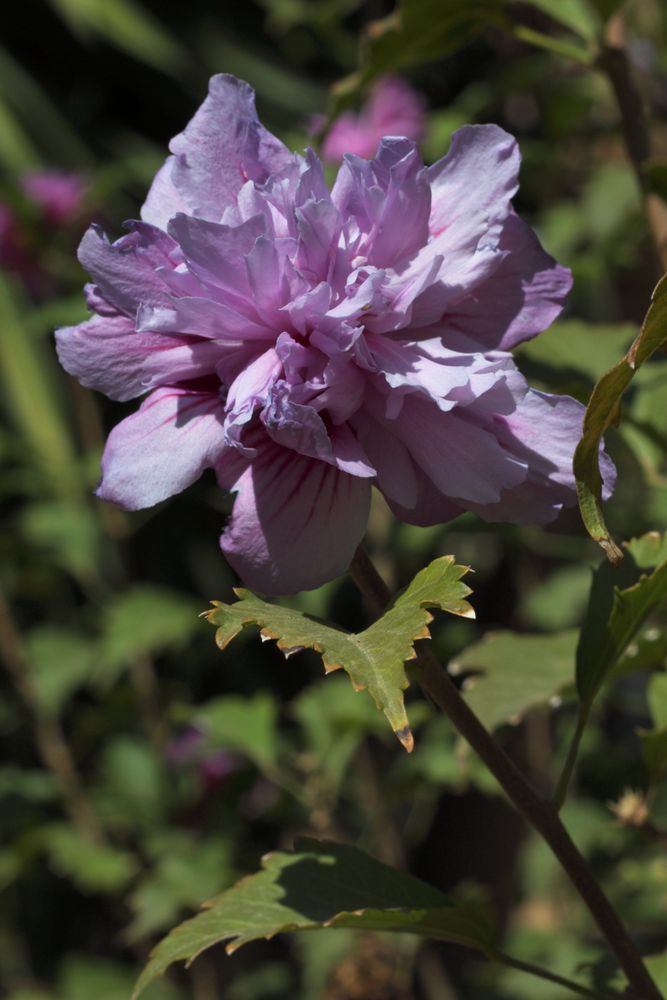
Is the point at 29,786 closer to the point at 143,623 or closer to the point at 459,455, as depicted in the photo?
the point at 143,623

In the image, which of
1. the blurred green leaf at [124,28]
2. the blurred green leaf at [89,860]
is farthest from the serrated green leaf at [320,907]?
the blurred green leaf at [124,28]

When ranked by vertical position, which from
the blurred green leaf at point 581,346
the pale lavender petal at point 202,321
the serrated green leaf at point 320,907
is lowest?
the serrated green leaf at point 320,907

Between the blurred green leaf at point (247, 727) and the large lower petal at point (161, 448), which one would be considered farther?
the blurred green leaf at point (247, 727)

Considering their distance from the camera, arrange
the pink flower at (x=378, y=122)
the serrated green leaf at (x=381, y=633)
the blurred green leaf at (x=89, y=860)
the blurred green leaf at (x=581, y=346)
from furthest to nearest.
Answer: the pink flower at (x=378, y=122) → the blurred green leaf at (x=89, y=860) → the blurred green leaf at (x=581, y=346) → the serrated green leaf at (x=381, y=633)

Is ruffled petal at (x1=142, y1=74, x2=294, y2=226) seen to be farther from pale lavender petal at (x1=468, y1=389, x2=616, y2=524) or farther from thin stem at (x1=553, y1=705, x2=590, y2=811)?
thin stem at (x1=553, y1=705, x2=590, y2=811)

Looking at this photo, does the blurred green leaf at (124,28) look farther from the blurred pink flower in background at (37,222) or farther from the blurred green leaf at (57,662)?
the blurred green leaf at (57,662)

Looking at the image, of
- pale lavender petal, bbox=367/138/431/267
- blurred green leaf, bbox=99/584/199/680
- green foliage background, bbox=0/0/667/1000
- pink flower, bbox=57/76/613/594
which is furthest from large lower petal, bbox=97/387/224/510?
blurred green leaf, bbox=99/584/199/680

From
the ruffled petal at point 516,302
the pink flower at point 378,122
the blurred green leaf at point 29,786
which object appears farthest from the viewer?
the pink flower at point 378,122
